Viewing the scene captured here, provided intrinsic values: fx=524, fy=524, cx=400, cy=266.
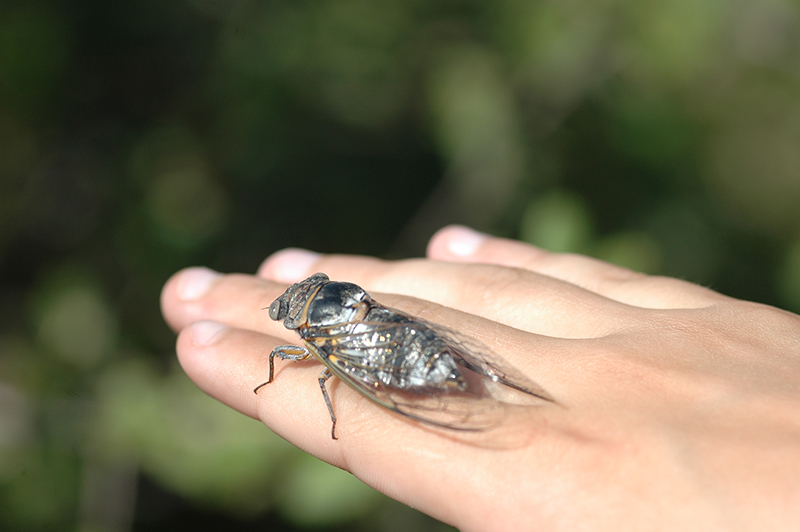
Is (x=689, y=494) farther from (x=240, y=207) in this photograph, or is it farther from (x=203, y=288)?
(x=240, y=207)

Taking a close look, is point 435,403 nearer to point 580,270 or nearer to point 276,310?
point 276,310

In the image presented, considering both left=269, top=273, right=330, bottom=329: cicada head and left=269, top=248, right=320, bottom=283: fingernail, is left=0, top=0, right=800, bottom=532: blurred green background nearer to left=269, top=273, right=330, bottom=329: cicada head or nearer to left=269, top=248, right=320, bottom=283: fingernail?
left=269, top=273, right=330, bottom=329: cicada head

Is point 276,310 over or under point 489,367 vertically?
under

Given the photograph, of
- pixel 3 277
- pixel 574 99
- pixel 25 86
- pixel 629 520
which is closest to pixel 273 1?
pixel 25 86

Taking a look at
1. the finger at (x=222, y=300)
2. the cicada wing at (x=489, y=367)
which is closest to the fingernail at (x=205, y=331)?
the finger at (x=222, y=300)

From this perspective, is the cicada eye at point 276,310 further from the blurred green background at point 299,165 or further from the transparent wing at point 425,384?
the blurred green background at point 299,165

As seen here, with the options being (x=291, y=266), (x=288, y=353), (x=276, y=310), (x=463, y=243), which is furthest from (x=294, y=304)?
(x=463, y=243)
